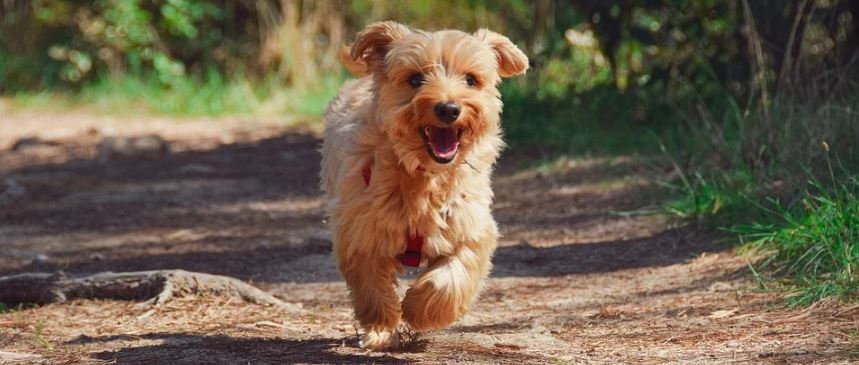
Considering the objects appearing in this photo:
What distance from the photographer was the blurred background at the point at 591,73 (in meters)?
6.96

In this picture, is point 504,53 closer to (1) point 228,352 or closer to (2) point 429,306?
(2) point 429,306

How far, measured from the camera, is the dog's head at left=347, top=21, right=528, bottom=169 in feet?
15.3

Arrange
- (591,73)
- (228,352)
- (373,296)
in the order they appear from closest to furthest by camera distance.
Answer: (228,352) → (373,296) → (591,73)

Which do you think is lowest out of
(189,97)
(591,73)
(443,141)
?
(189,97)

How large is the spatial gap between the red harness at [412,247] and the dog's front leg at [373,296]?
67mm

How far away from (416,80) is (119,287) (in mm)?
1972

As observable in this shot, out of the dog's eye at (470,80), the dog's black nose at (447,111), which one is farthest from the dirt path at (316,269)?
the dog's eye at (470,80)

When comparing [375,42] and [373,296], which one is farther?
[375,42]

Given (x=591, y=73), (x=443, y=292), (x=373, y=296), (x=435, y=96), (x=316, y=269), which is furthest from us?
(x=591, y=73)

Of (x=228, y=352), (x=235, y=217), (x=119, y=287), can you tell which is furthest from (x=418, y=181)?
(x=235, y=217)

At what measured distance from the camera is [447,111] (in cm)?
461

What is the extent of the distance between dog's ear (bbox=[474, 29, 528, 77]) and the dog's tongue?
0.54 metres

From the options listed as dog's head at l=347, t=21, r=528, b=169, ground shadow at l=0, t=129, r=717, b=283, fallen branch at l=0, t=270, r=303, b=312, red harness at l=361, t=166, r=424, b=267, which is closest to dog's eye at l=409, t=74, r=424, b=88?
dog's head at l=347, t=21, r=528, b=169

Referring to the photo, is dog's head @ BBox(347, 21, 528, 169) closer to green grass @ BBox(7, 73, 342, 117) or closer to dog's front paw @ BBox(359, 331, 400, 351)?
dog's front paw @ BBox(359, 331, 400, 351)
